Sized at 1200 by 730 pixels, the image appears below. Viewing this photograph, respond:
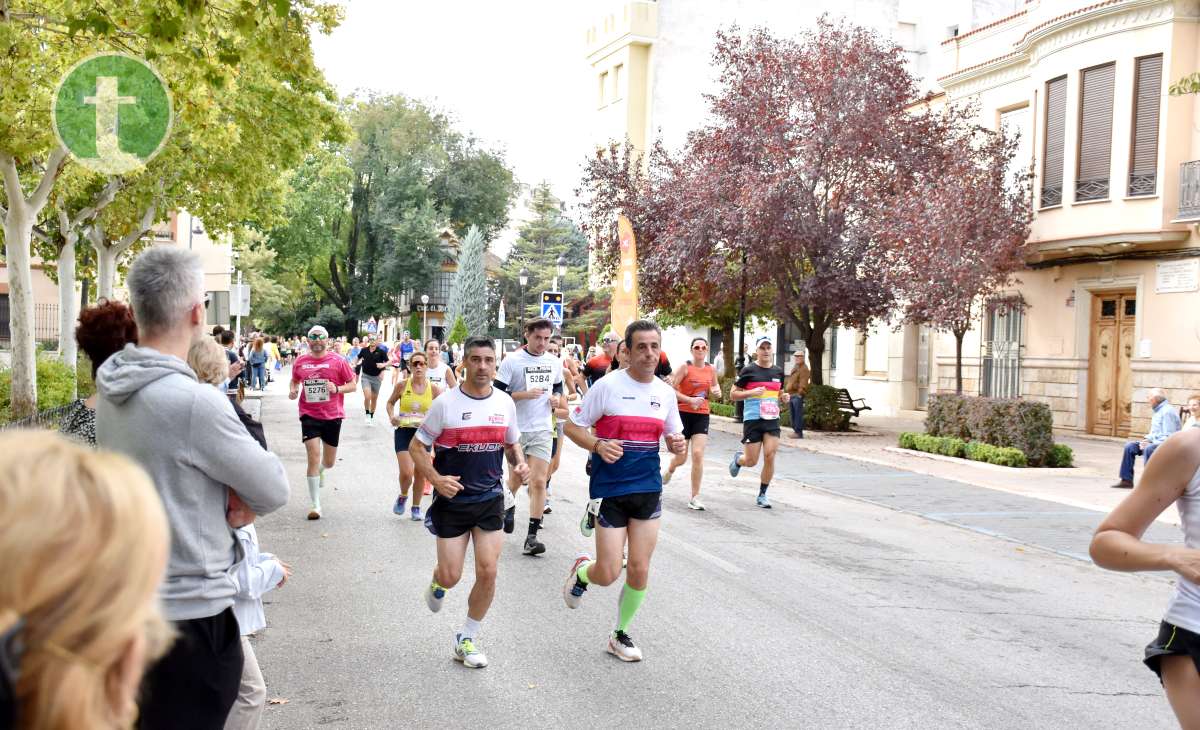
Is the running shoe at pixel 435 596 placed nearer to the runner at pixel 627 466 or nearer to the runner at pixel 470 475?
the runner at pixel 470 475

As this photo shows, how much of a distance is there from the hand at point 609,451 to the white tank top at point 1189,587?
12.2ft

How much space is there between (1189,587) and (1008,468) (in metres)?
16.4

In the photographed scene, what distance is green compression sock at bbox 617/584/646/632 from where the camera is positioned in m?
6.79

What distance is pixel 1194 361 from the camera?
72.2 ft

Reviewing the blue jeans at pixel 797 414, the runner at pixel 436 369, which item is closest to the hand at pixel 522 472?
the runner at pixel 436 369

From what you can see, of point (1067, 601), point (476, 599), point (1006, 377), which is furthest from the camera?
point (1006, 377)

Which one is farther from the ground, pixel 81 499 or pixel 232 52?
pixel 232 52

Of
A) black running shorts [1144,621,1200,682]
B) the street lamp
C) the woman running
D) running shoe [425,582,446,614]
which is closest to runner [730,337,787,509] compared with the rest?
the woman running

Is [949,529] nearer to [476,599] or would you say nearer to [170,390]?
[476,599]

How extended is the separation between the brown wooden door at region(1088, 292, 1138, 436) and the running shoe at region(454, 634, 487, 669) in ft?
67.0

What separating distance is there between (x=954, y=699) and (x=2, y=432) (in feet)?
17.9

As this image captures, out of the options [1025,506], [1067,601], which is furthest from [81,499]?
[1025,506]

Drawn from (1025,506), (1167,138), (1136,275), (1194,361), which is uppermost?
(1167,138)

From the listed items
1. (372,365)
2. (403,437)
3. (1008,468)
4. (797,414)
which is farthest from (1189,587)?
(797,414)
